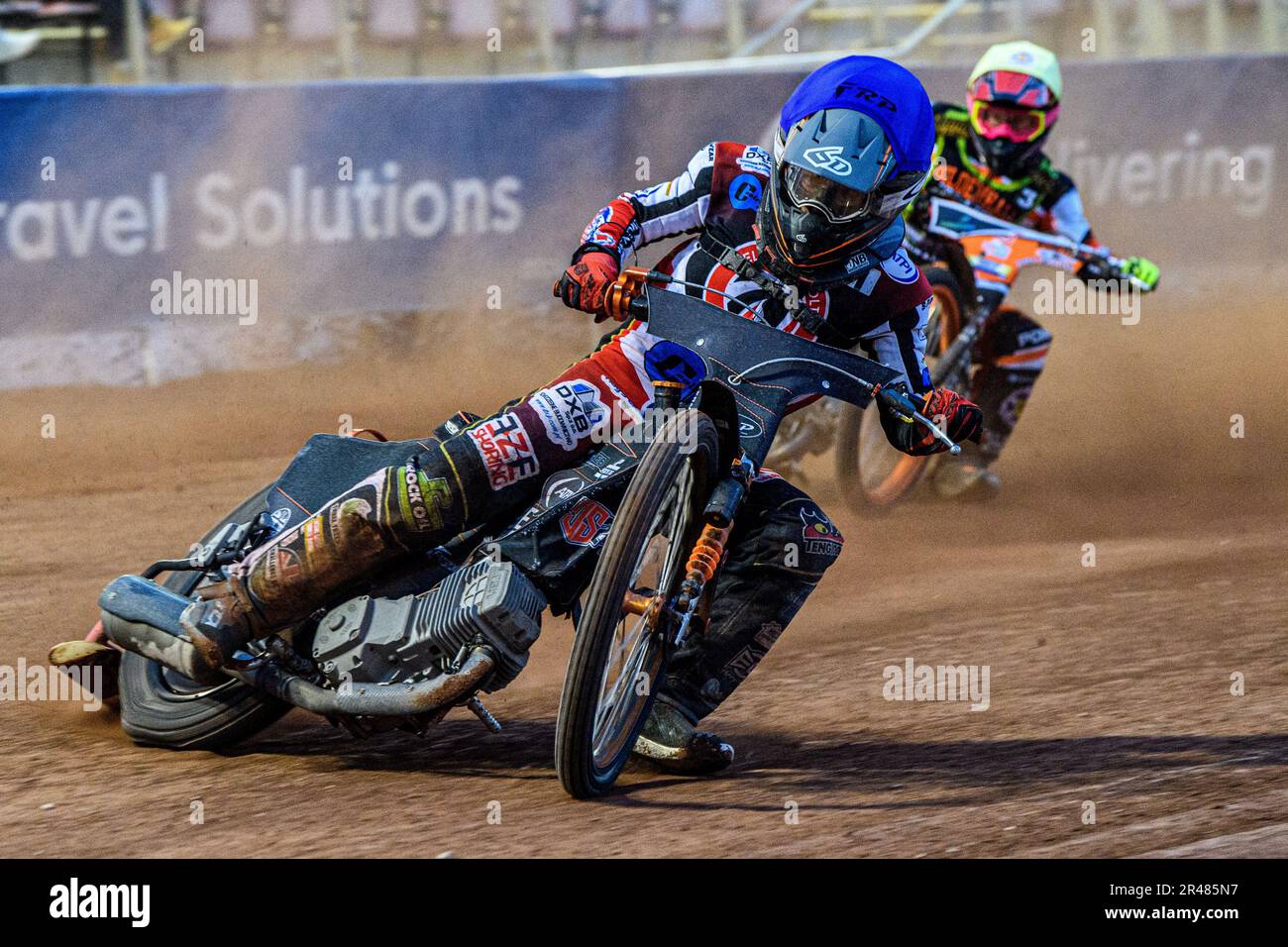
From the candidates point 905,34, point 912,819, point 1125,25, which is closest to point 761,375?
point 912,819

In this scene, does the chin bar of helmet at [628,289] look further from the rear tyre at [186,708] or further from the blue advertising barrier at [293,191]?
the blue advertising barrier at [293,191]

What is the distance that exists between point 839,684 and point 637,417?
5.88 feet

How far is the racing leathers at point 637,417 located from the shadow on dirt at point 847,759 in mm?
365

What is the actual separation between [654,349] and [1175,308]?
10.7 metres

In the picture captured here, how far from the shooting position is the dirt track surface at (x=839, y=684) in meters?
4.45

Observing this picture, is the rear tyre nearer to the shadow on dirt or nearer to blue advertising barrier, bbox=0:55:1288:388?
the shadow on dirt

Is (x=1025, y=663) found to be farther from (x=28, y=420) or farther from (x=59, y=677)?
(x=28, y=420)

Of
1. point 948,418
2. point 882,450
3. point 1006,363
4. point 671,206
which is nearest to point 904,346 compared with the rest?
point 948,418

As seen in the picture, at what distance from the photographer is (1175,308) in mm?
14523

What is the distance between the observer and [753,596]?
505 centimetres

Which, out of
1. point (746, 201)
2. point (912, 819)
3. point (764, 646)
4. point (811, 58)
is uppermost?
point (811, 58)

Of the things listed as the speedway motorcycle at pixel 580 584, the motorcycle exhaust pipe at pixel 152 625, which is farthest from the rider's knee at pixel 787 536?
the motorcycle exhaust pipe at pixel 152 625

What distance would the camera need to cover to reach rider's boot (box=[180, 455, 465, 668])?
15.2 ft

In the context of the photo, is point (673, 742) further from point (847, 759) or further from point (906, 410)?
point (906, 410)
